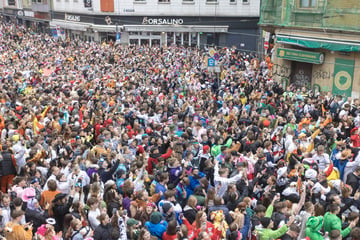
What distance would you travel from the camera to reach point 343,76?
1934cm

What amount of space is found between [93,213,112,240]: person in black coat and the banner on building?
1615 cm

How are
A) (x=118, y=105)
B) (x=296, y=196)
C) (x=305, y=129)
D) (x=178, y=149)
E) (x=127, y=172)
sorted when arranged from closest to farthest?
(x=296, y=196), (x=127, y=172), (x=178, y=149), (x=305, y=129), (x=118, y=105)

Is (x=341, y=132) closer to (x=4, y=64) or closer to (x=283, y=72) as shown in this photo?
(x=283, y=72)

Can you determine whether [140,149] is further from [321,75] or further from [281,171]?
[321,75]

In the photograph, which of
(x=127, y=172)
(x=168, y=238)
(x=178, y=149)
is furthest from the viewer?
(x=178, y=149)

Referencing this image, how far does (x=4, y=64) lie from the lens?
24.5m

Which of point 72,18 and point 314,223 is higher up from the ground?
point 72,18

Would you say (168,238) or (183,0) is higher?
(183,0)

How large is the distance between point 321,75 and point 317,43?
1736 mm

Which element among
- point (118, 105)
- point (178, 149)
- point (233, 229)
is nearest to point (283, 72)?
point (118, 105)

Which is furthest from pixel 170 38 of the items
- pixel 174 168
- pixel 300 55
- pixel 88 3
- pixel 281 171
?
pixel 281 171

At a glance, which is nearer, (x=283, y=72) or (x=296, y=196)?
(x=296, y=196)

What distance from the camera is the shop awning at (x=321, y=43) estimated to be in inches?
717

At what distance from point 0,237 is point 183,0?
35.2m
